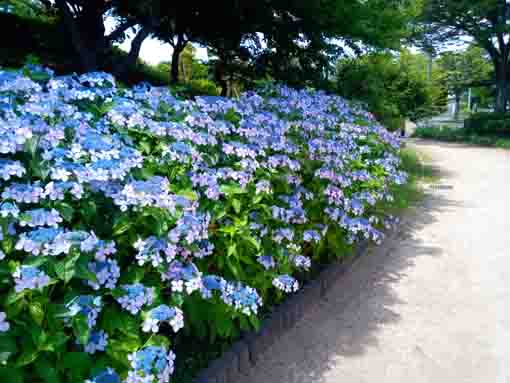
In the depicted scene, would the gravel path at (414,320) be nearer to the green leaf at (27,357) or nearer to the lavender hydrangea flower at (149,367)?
the lavender hydrangea flower at (149,367)

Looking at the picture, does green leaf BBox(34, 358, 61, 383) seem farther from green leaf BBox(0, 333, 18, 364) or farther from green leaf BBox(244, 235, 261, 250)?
green leaf BBox(244, 235, 261, 250)

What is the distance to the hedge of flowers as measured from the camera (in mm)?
1570

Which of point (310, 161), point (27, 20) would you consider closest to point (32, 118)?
point (310, 161)

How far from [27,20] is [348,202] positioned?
9.28 metres

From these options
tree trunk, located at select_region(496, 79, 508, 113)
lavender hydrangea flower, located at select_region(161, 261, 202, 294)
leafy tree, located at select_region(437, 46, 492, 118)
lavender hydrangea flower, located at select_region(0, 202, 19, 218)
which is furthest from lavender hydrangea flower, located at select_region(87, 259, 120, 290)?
leafy tree, located at select_region(437, 46, 492, 118)

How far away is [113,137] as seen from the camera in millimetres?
2174

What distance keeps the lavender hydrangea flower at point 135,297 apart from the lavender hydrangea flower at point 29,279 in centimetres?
32

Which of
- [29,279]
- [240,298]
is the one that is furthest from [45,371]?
[240,298]

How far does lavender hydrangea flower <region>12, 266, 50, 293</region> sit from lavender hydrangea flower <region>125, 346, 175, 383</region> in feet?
1.38

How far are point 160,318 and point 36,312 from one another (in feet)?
1.44

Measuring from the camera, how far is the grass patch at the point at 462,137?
17.8 metres

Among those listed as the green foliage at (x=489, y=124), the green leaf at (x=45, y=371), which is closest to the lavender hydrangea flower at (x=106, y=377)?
the green leaf at (x=45, y=371)

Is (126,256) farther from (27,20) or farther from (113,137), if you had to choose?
(27,20)

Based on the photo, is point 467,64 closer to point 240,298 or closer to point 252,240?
point 252,240
